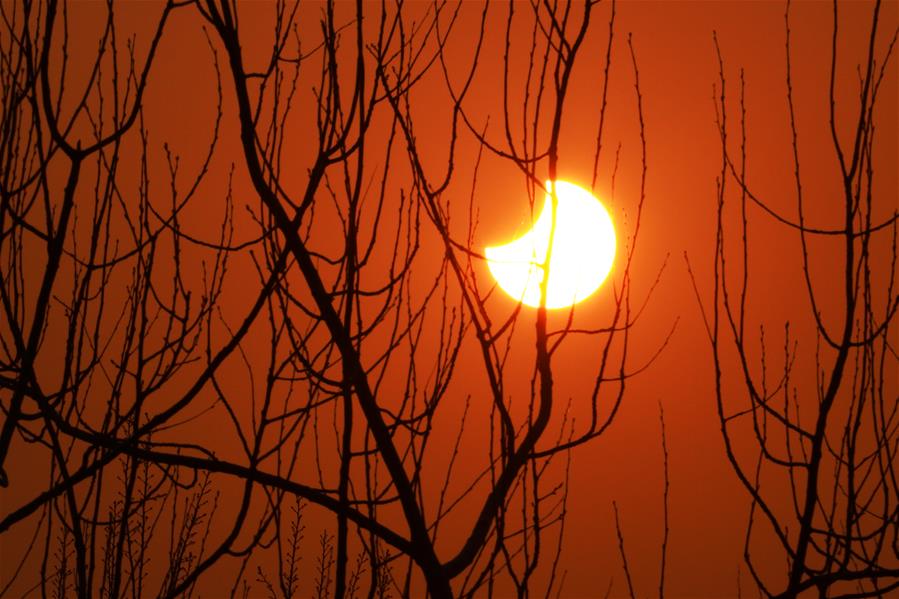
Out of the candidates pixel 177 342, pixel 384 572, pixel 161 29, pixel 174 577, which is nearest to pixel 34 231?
pixel 161 29

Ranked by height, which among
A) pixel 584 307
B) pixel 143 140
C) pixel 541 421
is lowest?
pixel 541 421

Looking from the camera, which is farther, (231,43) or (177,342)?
(177,342)

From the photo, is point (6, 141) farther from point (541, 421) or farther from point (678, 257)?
point (678, 257)

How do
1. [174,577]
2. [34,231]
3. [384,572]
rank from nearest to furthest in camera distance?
1. [34,231]
2. [174,577]
3. [384,572]

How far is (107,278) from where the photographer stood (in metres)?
2.19

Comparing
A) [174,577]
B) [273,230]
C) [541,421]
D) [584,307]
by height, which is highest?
[584,307]

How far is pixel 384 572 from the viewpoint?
8.78ft

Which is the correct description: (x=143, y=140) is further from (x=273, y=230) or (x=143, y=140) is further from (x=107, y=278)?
(x=273, y=230)

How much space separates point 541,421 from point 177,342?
1209 millimetres

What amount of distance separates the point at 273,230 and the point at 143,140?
626 millimetres

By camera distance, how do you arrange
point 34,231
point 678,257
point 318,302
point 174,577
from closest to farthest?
point 318,302 < point 34,231 < point 174,577 < point 678,257

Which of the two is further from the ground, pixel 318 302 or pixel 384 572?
pixel 384 572

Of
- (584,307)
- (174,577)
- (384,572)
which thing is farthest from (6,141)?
Answer: (584,307)

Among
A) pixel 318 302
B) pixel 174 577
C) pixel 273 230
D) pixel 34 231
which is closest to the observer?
pixel 318 302
